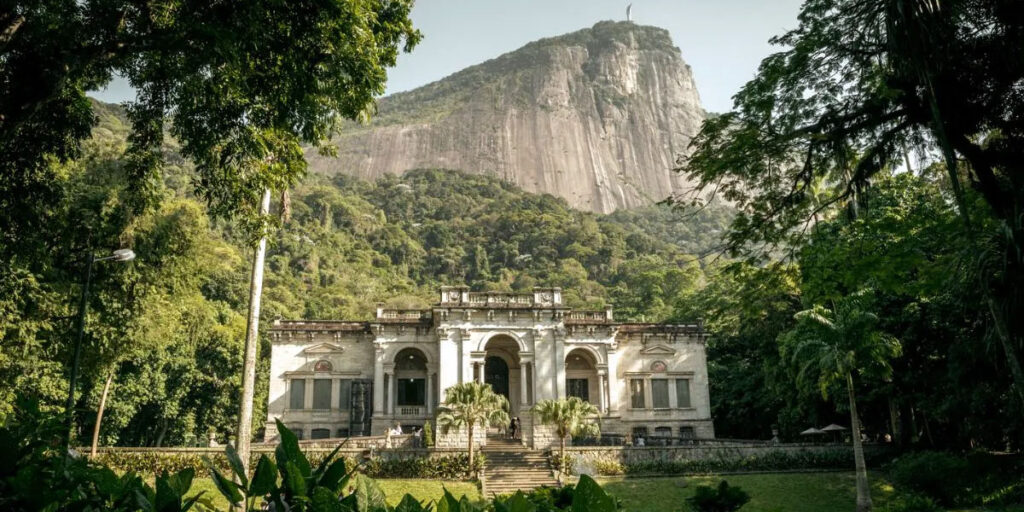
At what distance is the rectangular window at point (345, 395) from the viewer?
33.8 meters

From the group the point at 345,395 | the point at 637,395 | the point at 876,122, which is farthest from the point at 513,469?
the point at 876,122

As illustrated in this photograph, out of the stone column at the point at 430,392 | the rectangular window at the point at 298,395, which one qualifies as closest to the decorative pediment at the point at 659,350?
the stone column at the point at 430,392

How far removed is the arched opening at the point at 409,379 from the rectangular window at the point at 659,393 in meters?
12.3

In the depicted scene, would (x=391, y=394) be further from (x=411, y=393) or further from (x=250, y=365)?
(x=250, y=365)

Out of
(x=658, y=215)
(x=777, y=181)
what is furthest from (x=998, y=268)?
(x=658, y=215)

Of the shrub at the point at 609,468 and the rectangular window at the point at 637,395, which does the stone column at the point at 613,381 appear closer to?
the rectangular window at the point at 637,395

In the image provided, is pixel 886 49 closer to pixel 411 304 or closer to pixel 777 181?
pixel 777 181

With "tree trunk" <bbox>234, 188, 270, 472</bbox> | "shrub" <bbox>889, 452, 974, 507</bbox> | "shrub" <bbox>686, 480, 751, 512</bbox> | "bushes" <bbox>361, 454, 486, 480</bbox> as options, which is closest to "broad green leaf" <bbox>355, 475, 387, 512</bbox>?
"shrub" <bbox>686, 480, 751, 512</bbox>

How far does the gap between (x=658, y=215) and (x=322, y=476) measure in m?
122

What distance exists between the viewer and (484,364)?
1366 inches

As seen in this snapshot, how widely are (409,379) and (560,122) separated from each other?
4554 inches

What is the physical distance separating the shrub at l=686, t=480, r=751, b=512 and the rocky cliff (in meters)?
103

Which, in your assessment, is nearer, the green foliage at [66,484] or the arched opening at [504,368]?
the green foliage at [66,484]

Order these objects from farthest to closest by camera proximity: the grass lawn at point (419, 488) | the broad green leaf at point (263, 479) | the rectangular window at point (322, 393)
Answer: the rectangular window at point (322, 393)
the grass lawn at point (419, 488)
the broad green leaf at point (263, 479)
